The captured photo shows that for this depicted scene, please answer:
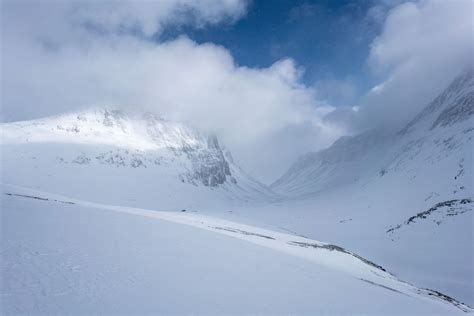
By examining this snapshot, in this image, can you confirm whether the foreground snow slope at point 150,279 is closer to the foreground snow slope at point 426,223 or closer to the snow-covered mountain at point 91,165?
the foreground snow slope at point 426,223

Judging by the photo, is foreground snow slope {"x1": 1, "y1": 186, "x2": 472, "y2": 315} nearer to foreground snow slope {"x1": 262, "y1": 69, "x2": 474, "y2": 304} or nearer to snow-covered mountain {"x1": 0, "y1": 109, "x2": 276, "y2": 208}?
foreground snow slope {"x1": 262, "y1": 69, "x2": 474, "y2": 304}

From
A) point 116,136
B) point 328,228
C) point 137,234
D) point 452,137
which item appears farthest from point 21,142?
point 452,137

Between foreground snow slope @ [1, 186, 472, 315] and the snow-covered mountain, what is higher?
the snow-covered mountain

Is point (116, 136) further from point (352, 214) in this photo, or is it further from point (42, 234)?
point (42, 234)

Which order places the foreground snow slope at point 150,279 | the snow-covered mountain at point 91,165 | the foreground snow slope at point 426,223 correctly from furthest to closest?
the snow-covered mountain at point 91,165 → the foreground snow slope at point 426,223 → the foreground snow slope at point 150,279

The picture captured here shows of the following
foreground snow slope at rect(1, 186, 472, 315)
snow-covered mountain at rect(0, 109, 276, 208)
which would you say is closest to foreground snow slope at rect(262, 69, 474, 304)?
foreground snow slope at rect(1, 186, 472, 315)

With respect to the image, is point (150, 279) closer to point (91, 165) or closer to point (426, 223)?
point (426, 223)

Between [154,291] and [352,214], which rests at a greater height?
[352,214]

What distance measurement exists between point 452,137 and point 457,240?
8837 cm

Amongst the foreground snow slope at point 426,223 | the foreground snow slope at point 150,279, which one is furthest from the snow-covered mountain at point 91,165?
the foreground snow slope at point 150,279

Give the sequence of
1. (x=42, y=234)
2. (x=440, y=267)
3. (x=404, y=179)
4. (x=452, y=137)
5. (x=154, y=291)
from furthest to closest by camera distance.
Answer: (x=452, y=137), (x=404, y=179), (x=440, y=267), (x=42, y=234), (x=154, y=291)

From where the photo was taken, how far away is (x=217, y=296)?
7.14 meters

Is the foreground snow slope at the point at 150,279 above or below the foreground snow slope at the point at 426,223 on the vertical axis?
below

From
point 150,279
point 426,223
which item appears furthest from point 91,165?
point 150,279
